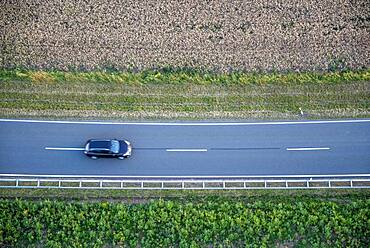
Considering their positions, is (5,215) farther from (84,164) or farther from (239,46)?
(239,46)

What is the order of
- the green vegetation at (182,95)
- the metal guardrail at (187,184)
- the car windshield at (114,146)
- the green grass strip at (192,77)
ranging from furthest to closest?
1. the green grass strip at (192,77)
2. the green vegetation at (182,95)
3. the metal guardrail at (187,184)
4. the car windshield at (114,146)

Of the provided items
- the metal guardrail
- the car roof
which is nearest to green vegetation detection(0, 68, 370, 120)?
the car roof

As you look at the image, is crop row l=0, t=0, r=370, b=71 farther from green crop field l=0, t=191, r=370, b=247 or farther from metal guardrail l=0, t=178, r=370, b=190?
green crop field l=0, t=191, r=370, b=247

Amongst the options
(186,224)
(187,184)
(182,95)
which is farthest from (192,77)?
(186,224)

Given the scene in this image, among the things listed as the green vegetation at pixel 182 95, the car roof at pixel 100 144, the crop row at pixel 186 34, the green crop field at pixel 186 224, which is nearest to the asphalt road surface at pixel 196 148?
the green vegetation at pixel 182 95

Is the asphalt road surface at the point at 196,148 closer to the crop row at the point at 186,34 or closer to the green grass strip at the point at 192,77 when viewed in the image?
the green grass strip at the point at 192,77

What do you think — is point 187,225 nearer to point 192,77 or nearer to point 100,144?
point 100,144

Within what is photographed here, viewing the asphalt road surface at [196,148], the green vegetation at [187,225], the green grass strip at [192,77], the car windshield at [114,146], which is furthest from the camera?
the green grass strip at [192,77]
